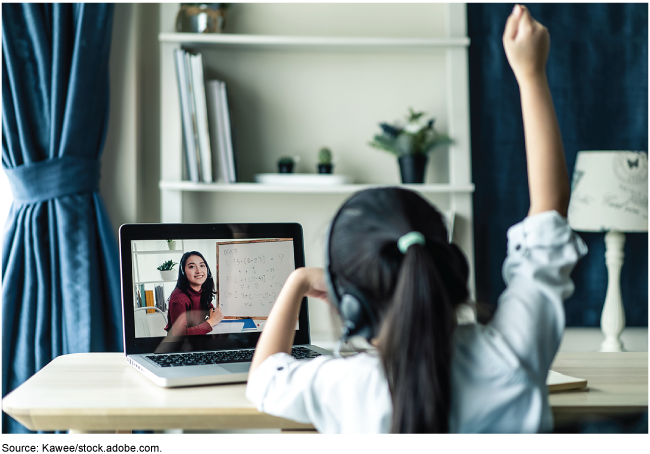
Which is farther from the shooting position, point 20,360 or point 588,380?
point 20,360

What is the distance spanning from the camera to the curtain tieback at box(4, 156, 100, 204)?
1.74 m

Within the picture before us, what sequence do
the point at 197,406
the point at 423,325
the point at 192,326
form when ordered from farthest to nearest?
the point at 192,326, the point at 197,406, the point at 423,325

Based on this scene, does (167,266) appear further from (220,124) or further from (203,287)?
(220,124)

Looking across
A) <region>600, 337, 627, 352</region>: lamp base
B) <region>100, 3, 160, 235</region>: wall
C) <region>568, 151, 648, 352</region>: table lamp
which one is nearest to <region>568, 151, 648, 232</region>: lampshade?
<region>568, 151, 648, 352</region>: table lamp

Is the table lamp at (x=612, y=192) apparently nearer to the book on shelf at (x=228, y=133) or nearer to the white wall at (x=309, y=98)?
the white wall at (x=309, y=98)

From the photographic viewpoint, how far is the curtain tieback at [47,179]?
1735mm

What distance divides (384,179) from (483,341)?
1.45m

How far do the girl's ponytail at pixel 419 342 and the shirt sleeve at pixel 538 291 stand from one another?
0.09 m

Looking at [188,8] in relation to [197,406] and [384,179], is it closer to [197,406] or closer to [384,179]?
[384,179]

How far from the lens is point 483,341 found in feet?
2.06

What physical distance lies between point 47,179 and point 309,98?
934mm

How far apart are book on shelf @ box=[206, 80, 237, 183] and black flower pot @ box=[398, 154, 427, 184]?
0.59 meters

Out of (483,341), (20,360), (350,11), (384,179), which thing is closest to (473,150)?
(384,179)

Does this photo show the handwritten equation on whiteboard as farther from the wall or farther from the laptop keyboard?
the wall
